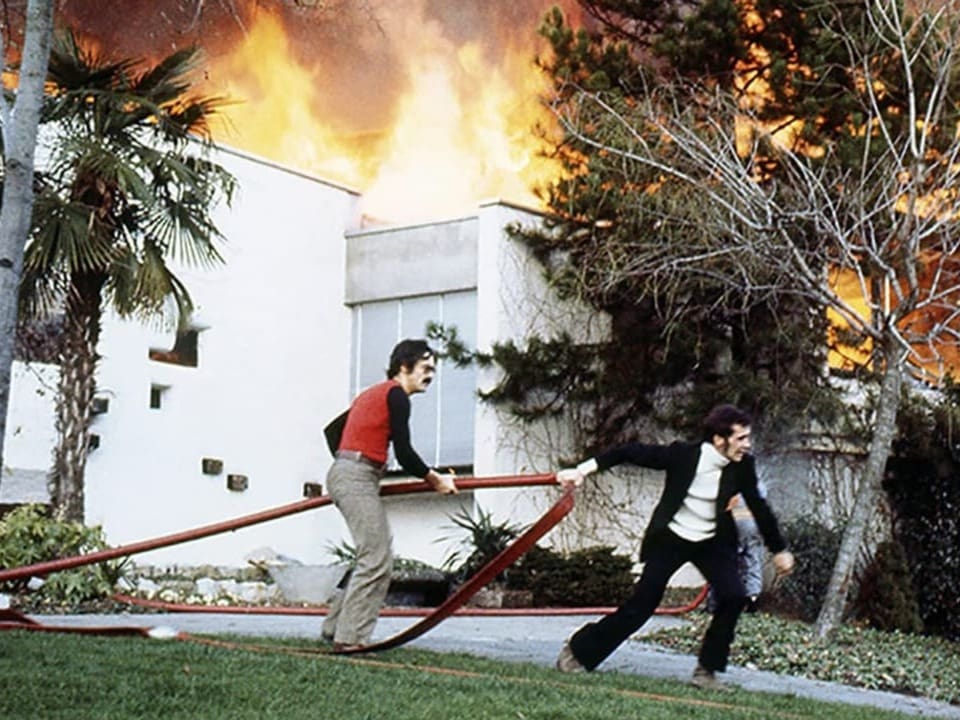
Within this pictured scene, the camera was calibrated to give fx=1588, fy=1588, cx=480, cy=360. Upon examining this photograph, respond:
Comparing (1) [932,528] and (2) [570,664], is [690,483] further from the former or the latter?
(1) [932,528]

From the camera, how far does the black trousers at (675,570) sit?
8812 millimetres

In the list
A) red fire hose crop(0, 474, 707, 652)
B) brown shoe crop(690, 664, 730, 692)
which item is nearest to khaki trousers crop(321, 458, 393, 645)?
red fire hose crop(0, 474, 707, 652)

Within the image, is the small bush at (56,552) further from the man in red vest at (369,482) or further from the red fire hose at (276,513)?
the man in red vest at (369,482)

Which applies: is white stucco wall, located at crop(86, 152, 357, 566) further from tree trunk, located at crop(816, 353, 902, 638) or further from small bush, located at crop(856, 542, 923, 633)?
tree trunk, located at crop(816, 353, 902, 638)

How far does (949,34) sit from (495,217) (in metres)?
6.81

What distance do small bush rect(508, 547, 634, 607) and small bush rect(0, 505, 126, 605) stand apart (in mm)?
4419

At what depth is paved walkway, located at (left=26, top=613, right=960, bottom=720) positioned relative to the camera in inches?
395

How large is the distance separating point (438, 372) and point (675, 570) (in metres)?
11.2

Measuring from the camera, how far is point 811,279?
13867mm

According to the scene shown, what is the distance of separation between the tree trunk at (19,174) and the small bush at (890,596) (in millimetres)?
10539

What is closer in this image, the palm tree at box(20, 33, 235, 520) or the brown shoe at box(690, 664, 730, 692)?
the brown shoe at box(690, 664, 730, 692)

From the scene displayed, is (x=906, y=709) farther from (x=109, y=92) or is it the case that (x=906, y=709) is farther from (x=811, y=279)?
(x=109, y=92)

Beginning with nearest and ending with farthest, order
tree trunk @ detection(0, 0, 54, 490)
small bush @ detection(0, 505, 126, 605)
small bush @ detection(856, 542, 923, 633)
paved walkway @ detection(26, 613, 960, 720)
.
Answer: tree trunk @ detection(0, 0, 54, 490) → paved walkway @ detection(26, 613, 960, 720) → small bush @ detection(0, 505, 126, 605) → small bush @ detection(856, 542, 923, 633)

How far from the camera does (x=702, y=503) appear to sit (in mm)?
8828
